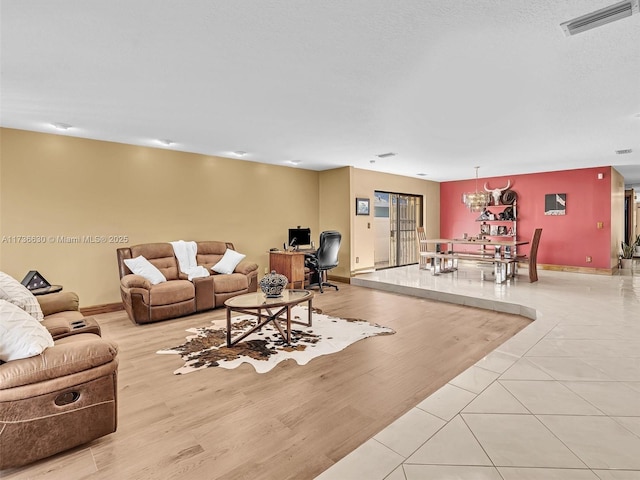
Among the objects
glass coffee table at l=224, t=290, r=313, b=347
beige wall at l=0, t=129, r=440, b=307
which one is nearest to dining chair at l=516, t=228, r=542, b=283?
beige wall at l=0, t=129, r=440, b=307

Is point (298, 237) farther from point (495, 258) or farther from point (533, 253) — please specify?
point (533, 253)

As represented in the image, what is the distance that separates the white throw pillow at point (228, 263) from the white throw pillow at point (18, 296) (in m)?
2.90

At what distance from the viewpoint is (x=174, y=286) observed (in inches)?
184

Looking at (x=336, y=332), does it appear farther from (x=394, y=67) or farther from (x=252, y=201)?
(x=252, y=201)

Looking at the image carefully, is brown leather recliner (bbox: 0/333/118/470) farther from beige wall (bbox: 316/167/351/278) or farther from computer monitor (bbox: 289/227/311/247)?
beige wall (bbox: 316/167/351/278)

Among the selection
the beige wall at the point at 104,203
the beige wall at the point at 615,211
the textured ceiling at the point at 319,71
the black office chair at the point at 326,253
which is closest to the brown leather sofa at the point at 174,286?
the beige wall at the point at 104,203

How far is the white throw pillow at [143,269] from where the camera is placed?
4.82 metres

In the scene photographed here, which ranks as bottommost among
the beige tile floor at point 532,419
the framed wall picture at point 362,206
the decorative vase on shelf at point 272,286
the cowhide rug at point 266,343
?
the cowhide rug at point 266,343

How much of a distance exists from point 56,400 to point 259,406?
120 cm

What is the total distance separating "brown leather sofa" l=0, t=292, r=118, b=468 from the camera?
1.74 m

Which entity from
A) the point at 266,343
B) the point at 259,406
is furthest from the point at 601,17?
the point at 266,343

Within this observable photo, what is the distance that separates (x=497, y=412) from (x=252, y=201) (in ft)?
18.4

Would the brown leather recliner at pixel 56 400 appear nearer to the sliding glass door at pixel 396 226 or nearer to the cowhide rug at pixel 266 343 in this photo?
the cowhide rug at pixel 266 343

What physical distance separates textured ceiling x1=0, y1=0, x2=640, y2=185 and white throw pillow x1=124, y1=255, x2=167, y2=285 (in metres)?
1.79
